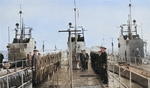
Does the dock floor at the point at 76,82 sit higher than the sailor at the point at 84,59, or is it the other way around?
the sailor at the point at 84,59

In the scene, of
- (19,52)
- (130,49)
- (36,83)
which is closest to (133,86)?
(36,83)

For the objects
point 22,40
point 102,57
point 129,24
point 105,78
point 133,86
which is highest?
point 129,24

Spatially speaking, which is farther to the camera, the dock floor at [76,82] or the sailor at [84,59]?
the sailor at [84,59]

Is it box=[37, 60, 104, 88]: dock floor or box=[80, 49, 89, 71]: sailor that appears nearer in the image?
box=[37, 60, 104, 88]: dock floor

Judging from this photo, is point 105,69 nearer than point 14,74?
No

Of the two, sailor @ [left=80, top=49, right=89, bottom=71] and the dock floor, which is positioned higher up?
sailor @ [left=80, top=49, right=89, bottom=71]

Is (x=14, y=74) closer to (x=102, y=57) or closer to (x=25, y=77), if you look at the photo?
(x=25, y=77)

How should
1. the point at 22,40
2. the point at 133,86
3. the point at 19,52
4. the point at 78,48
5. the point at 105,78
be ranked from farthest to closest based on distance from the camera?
the point at 22,40
the point at 19,52
the point at 78,48
the point at 133,86
the point at 105,78

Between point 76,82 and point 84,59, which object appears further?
point 84,59

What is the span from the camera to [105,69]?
9227mm

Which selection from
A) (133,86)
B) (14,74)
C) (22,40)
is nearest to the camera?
(14,74)

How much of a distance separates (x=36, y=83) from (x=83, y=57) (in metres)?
5.40

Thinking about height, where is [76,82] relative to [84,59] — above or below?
below

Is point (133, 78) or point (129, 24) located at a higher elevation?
point (129, 24)
